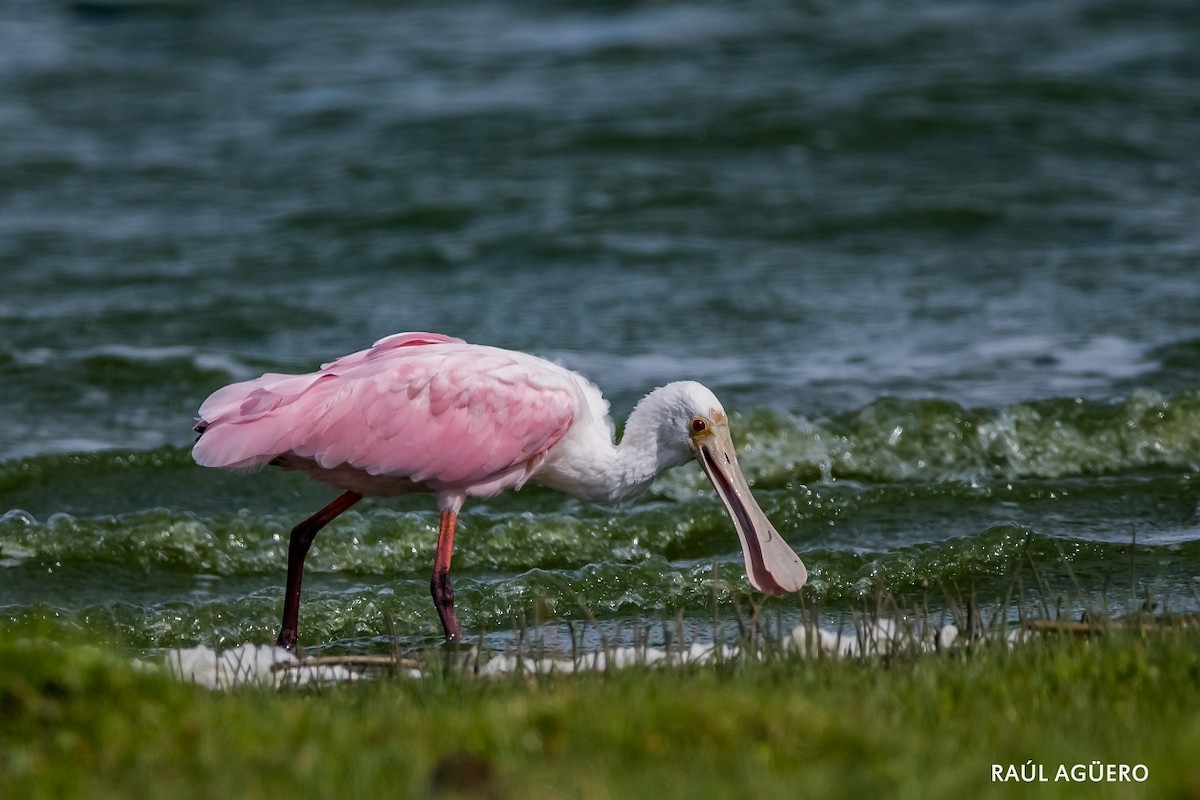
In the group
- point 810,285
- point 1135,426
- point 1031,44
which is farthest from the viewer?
point 1031,44

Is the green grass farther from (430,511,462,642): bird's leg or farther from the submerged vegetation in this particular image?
(430,511,462,642): bird's leg

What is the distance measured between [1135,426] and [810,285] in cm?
465

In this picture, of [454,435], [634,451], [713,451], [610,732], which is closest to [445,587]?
[454,435]

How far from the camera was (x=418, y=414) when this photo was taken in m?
7.12

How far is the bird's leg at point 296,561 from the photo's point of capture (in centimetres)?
712

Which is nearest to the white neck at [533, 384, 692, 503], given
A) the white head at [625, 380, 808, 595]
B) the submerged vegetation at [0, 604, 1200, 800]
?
the white head at [625, 380, 808, 595]

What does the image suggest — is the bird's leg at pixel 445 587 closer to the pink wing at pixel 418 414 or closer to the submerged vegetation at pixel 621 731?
the pink wing at pixel 418 414

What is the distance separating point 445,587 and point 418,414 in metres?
0.75

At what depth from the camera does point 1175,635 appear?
5133 millimetres

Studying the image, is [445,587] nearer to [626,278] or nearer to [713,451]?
[713,451]

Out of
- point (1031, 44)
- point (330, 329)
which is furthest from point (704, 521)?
point (1031, 44)

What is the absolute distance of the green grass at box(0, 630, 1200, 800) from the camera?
3.68 meters

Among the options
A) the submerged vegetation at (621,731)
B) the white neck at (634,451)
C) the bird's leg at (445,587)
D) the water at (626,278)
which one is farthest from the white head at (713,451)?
the submerged vegetation at (621,731)

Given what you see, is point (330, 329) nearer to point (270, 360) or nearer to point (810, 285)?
point (270, 360)
